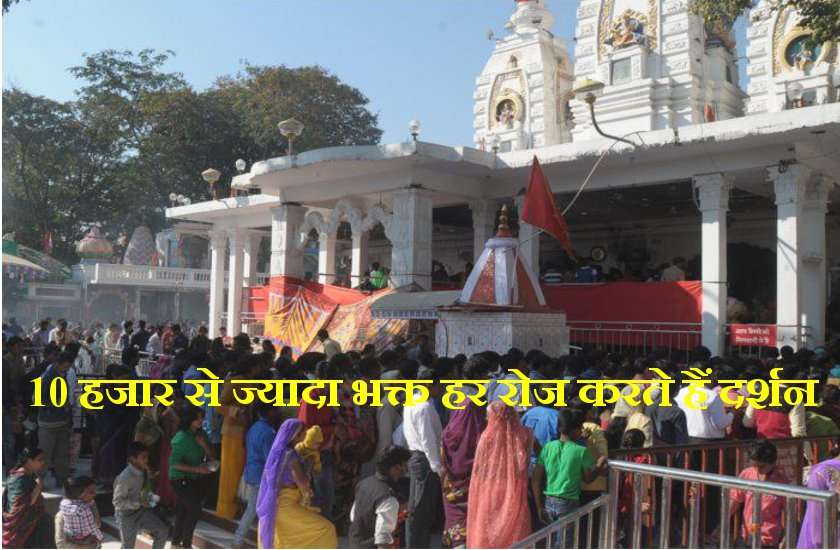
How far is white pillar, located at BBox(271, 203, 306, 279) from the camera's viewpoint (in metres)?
16.6

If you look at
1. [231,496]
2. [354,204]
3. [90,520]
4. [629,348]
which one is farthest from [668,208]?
[90,520]

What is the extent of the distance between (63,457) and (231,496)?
222 cm

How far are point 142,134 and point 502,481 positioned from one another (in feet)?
106

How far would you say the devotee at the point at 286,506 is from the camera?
16.1 feet

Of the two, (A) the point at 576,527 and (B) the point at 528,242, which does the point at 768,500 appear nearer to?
(A) the point at 576,527

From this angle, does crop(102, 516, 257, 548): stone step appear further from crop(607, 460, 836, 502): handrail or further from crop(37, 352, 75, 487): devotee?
crop(607, 460, 836, 502): handrail

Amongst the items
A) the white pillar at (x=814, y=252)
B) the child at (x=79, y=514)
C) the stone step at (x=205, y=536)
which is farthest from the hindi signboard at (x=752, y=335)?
the child at (x=79, y=514)

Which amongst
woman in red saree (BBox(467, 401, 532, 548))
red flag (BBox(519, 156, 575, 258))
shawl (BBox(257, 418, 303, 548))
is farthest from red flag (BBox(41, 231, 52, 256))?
woman in red saree (BBox(467, 401, 532, 548))

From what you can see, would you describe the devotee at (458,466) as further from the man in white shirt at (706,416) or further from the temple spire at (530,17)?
the temple spire at (530,17)

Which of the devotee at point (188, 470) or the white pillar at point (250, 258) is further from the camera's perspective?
the white pillar at point (250, 258)

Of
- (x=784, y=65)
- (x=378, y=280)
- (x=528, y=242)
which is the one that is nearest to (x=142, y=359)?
(x=378, y=280)

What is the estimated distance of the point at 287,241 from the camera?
16672 mm

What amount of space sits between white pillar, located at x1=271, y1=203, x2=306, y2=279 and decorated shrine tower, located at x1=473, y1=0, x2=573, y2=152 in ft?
49.5

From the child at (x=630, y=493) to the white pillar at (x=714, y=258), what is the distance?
7.49 meters
